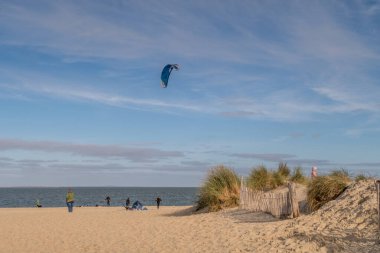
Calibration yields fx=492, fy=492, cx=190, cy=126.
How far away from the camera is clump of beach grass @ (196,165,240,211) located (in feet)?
72.2

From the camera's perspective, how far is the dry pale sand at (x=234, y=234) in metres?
12.1

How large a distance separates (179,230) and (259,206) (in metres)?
3.48

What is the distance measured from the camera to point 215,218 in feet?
61.4

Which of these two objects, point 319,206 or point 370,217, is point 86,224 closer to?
point 319,206

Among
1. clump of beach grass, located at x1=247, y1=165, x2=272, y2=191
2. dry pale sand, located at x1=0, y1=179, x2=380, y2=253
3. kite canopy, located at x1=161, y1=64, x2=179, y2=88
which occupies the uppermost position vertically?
kite canopy, located at x1=161, y1=64, x2=179, y2=88

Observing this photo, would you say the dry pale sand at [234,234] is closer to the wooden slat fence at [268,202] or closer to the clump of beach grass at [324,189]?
the wooden slat fence at [268,202]

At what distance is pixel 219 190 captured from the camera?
22.6 meters

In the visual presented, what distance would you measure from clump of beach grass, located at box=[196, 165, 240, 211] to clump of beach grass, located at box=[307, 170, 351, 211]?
226 inches

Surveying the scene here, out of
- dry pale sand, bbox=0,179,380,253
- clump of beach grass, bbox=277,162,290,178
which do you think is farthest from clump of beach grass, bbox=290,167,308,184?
dry pale sand, bbox=0,179,380,253

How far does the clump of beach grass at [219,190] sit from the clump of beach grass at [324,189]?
226 inches

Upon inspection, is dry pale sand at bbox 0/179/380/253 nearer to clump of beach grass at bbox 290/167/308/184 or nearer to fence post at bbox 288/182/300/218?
fence post at bbox 288/182/300/218

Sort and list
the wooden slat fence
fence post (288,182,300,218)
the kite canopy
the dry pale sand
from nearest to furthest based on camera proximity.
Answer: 1. the dry pale sand
2. fence post (288,182,300,218)
3. the wooden slat fence
4. the kite canopy

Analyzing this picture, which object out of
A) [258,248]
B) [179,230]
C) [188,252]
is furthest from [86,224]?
[258,248]

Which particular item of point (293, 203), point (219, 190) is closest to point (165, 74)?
point (219, 190)
